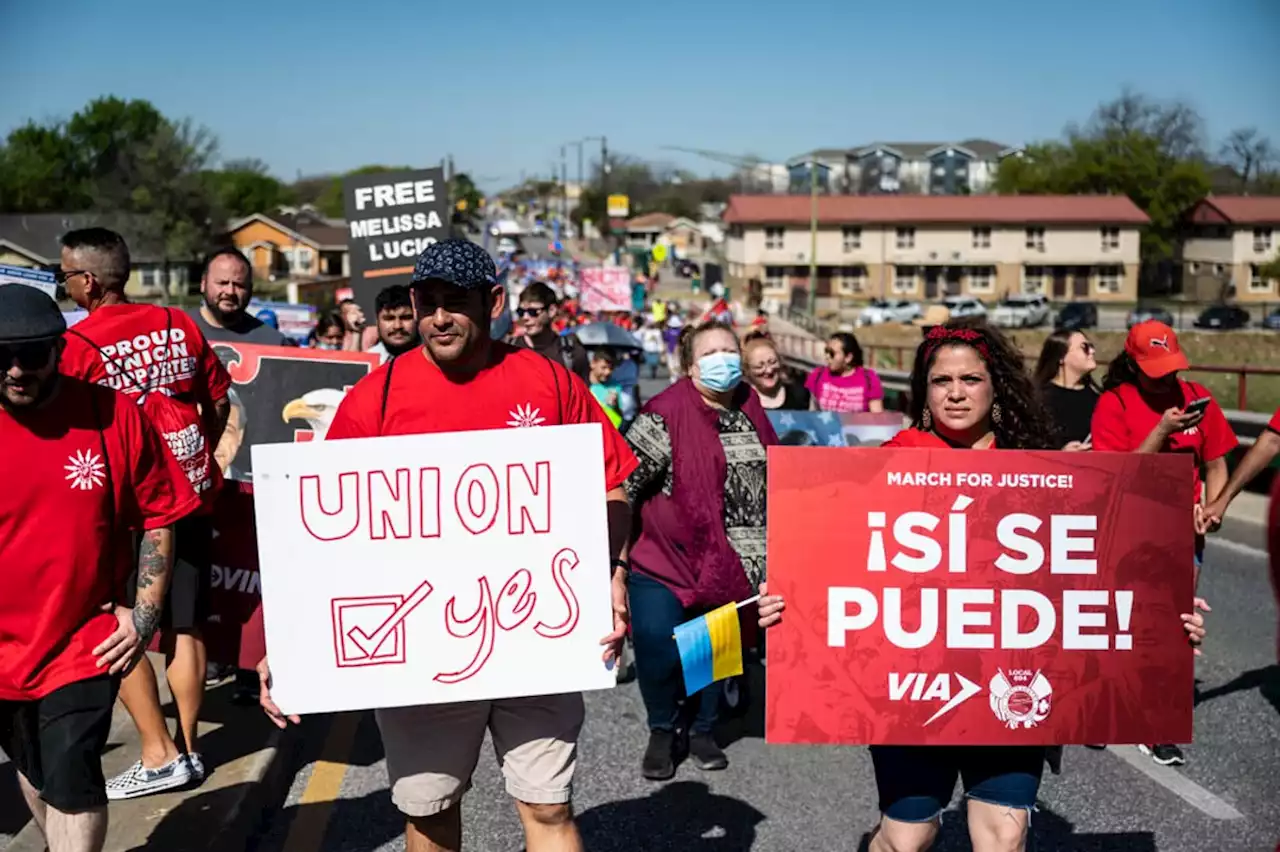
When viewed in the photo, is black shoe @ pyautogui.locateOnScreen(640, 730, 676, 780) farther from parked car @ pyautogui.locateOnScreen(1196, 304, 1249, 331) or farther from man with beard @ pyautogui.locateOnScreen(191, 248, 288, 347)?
parked car @ pyautogui.locateOnScreen(1196, 304, 1249, 331)

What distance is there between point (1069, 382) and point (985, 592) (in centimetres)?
387

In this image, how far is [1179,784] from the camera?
582 cm

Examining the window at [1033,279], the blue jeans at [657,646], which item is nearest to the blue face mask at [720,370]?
the blue jeans at [657,646]

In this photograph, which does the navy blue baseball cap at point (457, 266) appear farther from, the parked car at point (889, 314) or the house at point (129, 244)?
the house at point (129, 244)

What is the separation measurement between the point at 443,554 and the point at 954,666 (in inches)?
55.1

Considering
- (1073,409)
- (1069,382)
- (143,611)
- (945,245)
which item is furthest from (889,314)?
(143,611)

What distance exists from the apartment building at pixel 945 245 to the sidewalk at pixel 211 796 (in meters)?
80.6

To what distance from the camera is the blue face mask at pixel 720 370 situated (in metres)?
5.93

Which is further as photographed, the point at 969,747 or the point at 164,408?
the point at 164,408

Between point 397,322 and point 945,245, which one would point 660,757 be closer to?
point 397,322

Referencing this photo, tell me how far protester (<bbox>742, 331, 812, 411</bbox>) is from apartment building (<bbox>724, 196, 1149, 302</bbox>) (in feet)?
254

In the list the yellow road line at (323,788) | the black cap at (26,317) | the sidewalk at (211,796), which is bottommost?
the yellow road line at (323,788)

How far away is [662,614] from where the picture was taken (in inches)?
238

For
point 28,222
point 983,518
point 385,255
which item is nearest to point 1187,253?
point 28,222
